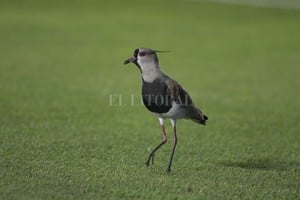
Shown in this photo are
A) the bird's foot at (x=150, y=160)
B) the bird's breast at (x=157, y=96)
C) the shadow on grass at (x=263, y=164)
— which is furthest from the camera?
the shadow on grass at (x=263, y=164)

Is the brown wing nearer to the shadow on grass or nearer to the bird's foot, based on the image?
the bird's foot

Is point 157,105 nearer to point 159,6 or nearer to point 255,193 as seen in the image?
point 255,193

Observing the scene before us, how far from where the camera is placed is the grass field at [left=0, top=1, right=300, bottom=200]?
105 inches

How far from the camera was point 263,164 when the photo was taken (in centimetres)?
311

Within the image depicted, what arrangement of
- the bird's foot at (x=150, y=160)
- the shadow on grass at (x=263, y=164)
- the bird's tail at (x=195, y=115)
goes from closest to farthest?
the bird's tail at (x=195, y=115) → the bird's foot at (x=150, y=160) → the shadow on grass at (x=263, y=164)

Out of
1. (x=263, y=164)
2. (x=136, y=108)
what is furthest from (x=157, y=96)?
(x=136, y=108)

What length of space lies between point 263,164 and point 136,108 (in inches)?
62.1

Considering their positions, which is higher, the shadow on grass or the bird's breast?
the bird's breast

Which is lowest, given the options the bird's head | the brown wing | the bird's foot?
the bird's foot

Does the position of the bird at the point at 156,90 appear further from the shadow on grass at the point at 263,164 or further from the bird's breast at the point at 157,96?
the shadow on grass at the point at 263,164

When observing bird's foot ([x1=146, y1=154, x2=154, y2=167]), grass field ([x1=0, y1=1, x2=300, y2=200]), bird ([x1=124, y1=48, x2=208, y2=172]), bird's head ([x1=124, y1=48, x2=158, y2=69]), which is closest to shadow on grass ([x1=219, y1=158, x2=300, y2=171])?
grass field ([x1=0, y1=1, x2=300, y2=200])

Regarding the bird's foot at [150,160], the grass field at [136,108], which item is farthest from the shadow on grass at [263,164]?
the bird's foot at [150,160]

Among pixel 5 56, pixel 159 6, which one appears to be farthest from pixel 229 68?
pixel 159 6

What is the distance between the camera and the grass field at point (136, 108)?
267 cm
